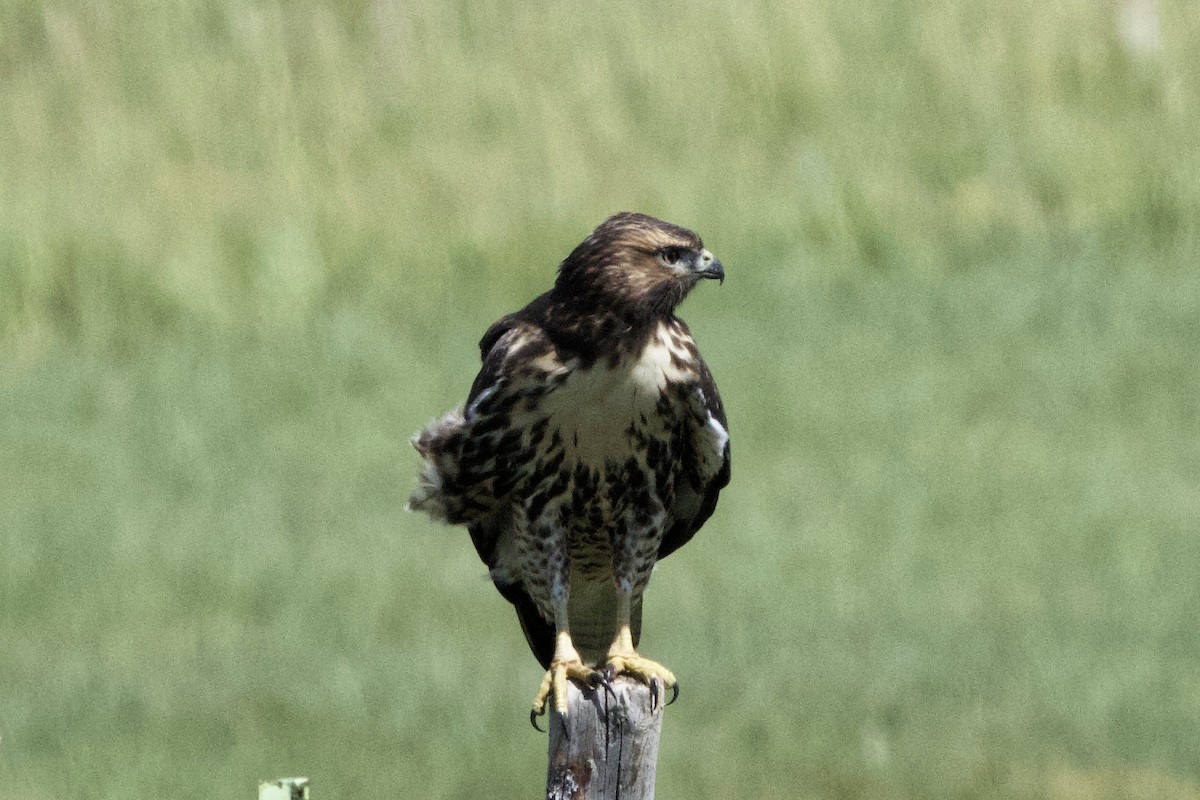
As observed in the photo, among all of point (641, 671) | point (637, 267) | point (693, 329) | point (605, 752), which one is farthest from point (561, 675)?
point (693, 329)

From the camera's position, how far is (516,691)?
11.0 m

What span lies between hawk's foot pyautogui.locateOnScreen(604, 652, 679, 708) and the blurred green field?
373 cm

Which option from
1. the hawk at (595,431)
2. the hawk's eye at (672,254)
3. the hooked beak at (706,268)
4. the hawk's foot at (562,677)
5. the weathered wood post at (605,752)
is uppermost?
the hawk's eye at (672,254)

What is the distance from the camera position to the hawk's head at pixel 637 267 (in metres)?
6.30

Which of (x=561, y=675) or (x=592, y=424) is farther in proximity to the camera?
(x=592, y=424)

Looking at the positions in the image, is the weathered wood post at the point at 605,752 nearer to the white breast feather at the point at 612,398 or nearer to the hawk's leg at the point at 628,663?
the hawk's leg at the point at 628,663

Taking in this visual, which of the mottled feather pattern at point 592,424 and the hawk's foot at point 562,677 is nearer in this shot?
the hawk's foot at point 562,677

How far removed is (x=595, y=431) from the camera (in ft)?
21.1

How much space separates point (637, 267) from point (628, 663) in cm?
112

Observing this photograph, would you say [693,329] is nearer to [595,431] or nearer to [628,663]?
[595,431]

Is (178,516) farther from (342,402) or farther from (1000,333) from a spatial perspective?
(1000,333)

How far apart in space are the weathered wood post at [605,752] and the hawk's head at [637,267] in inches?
48.9

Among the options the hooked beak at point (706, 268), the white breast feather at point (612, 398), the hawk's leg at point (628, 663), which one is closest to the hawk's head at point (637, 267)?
the hooked beak at point (706, 268)

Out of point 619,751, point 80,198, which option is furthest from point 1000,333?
point 619,751
